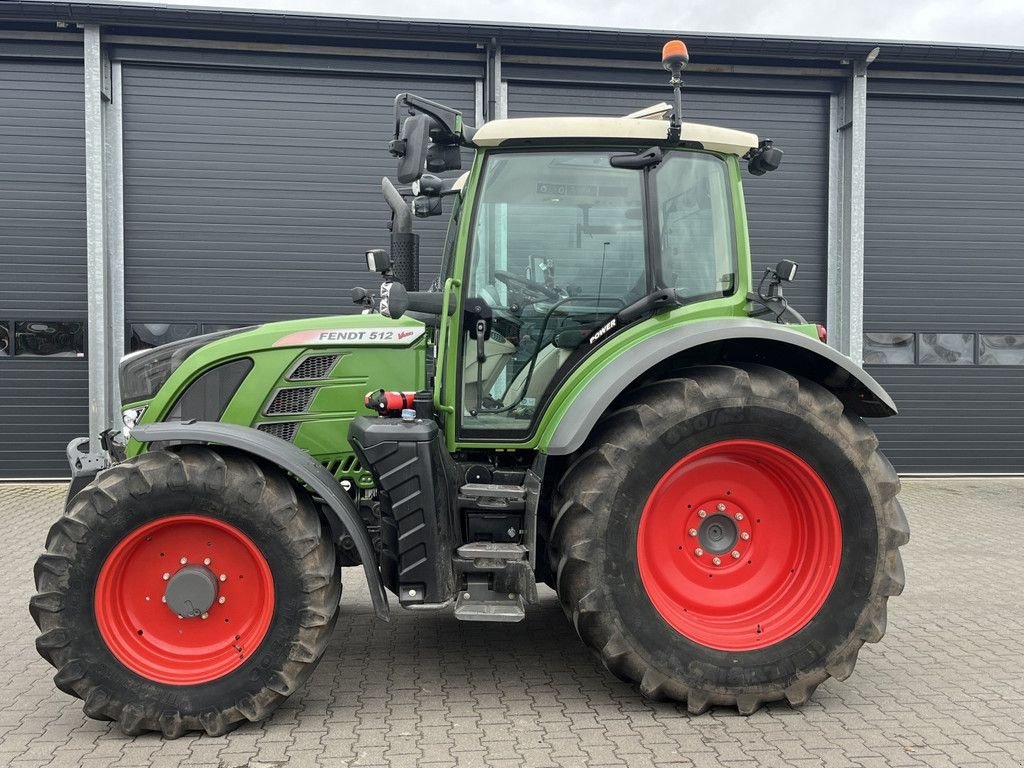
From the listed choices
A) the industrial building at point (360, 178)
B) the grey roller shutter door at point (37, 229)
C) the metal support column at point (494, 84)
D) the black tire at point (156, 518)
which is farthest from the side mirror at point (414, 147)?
the grey roller shutter door at point (37, 229)

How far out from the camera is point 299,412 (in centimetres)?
414

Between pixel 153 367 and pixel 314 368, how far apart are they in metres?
0.83

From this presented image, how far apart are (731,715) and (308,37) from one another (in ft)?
29.5

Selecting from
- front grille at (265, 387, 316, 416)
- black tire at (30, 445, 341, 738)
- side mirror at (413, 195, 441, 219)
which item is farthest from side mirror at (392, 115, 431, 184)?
black tire at (30, 445, 341, 738)

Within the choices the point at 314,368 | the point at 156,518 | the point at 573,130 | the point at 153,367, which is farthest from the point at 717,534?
the point at 153,367

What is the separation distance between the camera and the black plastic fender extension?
3498 mm

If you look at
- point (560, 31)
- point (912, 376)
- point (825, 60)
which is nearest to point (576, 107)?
point (560, 31)

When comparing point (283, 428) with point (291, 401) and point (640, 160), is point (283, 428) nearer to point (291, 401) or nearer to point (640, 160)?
point (291, 401)

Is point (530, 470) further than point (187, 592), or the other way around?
point (530, 470)

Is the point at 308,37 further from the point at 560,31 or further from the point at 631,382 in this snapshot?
the point at 631,382

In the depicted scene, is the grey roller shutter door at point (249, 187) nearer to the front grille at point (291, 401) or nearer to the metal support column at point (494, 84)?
the metal support column at point (494, 84)

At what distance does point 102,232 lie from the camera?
972 centimetres

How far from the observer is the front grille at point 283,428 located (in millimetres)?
4129

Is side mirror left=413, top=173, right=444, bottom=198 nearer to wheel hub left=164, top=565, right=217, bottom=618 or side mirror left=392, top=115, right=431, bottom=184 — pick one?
side mirror left=392, top=115, right=431, bottom=184
